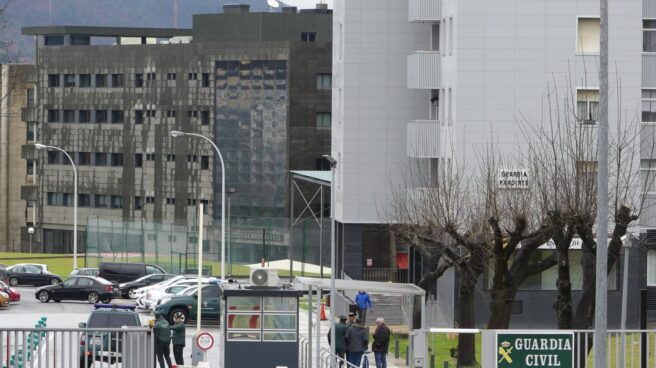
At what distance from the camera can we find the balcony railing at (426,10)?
2463 inches

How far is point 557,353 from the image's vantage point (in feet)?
93.6

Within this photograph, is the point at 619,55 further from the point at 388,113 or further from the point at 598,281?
the point at 598,281

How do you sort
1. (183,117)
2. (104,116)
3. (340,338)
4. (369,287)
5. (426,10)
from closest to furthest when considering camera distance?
(369,287), (340,338), (426,10), (183,117), (104,116)

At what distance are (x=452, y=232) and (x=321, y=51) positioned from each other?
253ft

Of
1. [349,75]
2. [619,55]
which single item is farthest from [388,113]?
[619,55]

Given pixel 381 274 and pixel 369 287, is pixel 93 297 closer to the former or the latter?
pixel 381 274

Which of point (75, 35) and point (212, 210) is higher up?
point (75, 35)

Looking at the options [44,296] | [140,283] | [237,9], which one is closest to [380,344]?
[44,296]

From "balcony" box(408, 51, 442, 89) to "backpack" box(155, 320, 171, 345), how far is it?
24779 mm

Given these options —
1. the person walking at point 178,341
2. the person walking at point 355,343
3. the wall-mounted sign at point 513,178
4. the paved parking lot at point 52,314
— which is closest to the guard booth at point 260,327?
the person walking at point 355,343

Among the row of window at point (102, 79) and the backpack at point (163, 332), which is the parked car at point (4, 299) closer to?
the backpack at point (163, 332)

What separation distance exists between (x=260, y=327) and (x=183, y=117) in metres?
90.4

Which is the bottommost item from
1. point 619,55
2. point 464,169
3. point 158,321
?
point 158,321

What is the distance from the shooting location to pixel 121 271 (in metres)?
76.9
